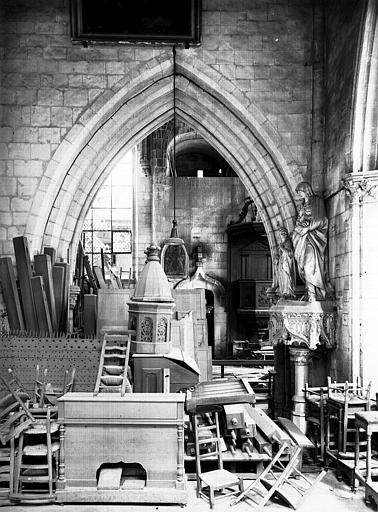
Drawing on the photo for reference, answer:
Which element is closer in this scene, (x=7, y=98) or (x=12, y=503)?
(x=12, y=503)

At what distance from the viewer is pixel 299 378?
310 inches

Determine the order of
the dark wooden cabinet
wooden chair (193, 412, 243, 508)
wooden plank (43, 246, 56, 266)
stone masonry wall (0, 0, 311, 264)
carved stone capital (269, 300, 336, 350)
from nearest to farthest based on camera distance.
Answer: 1. wooden chair (193, 412, 243, 508)
2. carved stone capital (269, 300, 336, 350)
3. wooden plank (43, 246, 56, 266)
4. stone masonry wall (0, 0, 311, 264)
5. the dark wooden cabinet

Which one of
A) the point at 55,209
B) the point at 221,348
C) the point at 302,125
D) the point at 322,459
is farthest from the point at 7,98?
the point at 221,348

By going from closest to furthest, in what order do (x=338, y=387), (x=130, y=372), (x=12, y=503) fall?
(x=12, y=503), (x=130, y=372), (x=338, y=387)

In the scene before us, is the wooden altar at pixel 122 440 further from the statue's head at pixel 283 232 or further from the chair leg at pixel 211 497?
the statue's head at pixel 283 232

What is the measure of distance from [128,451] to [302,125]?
562 cm

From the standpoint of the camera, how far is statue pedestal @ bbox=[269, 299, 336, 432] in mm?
7594

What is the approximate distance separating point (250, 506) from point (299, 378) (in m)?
3.12

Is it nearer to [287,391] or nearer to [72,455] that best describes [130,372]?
[72,455]

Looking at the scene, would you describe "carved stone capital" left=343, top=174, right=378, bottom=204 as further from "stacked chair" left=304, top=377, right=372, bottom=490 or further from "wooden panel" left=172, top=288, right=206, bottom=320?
"wooden panel" left=172, top=288, right=206, bottom=320

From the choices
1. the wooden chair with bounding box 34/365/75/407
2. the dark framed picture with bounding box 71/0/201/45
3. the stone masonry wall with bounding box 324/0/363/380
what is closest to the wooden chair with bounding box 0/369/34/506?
the wooden chair with bounding box 34/365/75/407

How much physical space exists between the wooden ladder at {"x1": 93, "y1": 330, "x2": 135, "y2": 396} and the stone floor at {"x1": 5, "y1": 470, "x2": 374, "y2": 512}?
0.93m

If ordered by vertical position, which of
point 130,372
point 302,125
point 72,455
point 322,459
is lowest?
point 322,459

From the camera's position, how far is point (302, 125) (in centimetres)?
862
